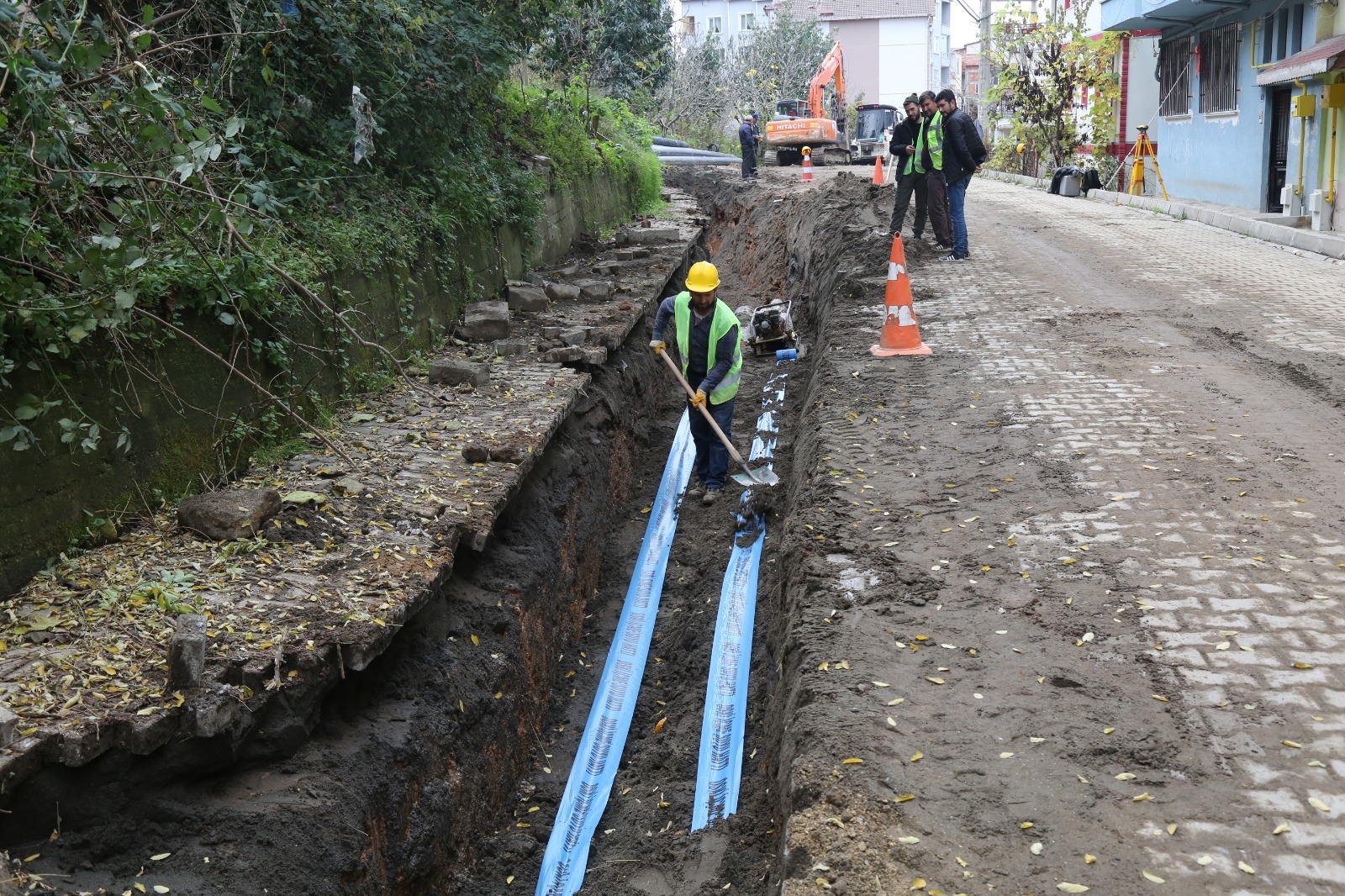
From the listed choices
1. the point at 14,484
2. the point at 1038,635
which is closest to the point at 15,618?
the point at 14,484

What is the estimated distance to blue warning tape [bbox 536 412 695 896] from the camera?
5.45 m

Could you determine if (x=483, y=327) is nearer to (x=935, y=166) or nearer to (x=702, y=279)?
(x=702, y=279)

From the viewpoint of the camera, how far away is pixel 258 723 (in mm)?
4461

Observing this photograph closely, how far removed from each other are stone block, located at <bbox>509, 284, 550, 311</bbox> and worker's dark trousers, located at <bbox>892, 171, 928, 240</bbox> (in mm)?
4264

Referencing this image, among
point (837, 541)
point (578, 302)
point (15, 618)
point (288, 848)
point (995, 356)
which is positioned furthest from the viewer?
point (578, 302)

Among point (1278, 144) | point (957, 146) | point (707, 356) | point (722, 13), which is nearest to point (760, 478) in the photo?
point (707, 356)

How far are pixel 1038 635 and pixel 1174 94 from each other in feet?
74.4

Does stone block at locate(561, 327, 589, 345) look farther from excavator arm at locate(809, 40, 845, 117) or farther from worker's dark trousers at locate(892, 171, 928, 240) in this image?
excavator arm at locate(809, 40, 845, 117)

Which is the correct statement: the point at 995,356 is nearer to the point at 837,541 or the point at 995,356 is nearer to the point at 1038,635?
the point at 837,541

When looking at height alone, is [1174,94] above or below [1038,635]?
above

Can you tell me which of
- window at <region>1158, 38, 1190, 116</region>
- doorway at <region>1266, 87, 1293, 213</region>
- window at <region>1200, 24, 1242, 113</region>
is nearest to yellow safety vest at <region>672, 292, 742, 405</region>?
doorway at <region>1266, 87, 1293, 213</region>

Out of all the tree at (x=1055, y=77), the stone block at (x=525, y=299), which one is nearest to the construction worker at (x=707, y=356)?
the stone block at (x=525, y=299)

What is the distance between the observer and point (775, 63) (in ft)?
151

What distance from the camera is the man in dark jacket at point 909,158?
12148 mm
